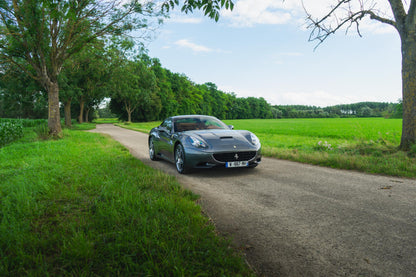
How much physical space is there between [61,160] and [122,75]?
17920 mm

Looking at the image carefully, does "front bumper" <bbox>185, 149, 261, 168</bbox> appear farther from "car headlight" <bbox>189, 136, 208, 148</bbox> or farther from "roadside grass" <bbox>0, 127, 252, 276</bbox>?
"roadside grass" <bbox>0, 127, 252, 276</bbox>

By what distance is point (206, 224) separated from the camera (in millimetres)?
2984

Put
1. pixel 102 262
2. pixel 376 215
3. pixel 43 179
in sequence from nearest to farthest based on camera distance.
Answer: pixel 102 262, pixel 376 215, pixel 43 179

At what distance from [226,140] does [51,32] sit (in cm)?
1219

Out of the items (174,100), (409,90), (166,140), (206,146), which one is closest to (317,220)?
(206,146)

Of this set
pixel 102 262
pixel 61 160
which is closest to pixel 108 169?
pixel 61 160

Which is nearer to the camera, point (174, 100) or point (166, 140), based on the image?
point (166, 140)

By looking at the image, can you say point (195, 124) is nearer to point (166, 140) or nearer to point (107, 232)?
point (166, 140)

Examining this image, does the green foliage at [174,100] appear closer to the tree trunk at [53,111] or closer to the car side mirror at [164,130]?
the tree trunk at [53,111]

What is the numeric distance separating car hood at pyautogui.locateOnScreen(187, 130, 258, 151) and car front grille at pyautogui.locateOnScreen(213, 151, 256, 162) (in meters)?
0.11

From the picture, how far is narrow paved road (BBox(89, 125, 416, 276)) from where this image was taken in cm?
224

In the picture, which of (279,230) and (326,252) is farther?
(279,230)

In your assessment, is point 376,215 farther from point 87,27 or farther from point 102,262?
point 87,27

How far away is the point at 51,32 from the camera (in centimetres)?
1309
